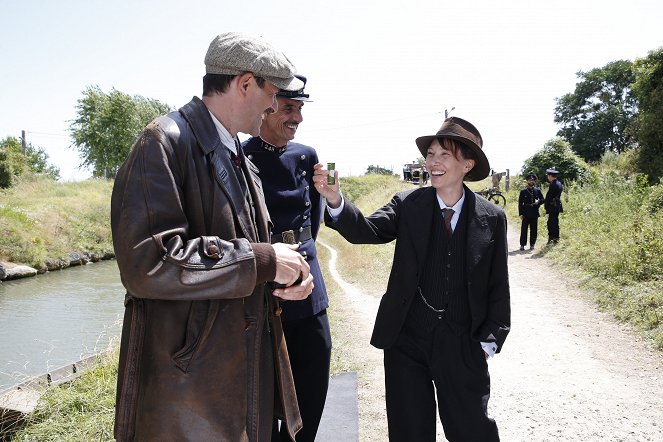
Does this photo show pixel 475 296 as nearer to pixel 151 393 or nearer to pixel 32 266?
pixel 151 393

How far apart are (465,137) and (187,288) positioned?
1890 millimetres

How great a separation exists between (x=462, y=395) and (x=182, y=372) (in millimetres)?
1657

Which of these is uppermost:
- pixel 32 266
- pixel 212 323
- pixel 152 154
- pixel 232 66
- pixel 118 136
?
pixel 118 136

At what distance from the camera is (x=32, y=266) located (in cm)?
2031

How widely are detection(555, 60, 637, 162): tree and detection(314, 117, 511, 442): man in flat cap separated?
51.9 m

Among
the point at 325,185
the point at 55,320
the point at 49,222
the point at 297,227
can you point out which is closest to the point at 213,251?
the point at 325,185

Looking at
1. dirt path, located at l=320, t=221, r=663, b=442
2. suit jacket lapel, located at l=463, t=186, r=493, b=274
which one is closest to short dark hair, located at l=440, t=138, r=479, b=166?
suit jacket lapel, located at l=463, t=186, r=493, b=274

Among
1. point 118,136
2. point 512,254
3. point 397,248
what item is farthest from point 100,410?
point 118,136

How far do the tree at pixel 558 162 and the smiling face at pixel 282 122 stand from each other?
2056 cm

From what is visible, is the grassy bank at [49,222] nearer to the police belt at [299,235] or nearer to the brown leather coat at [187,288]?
the police belt at [299,235]

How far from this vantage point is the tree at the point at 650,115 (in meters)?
17.7

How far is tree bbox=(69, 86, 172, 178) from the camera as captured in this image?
4578 centimetres

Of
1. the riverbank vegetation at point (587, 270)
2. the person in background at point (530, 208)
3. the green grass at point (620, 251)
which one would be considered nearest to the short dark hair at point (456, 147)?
the riverbank vegetation at point (587, 270)

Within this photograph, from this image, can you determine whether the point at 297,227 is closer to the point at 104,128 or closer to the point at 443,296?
the point at 443,296
